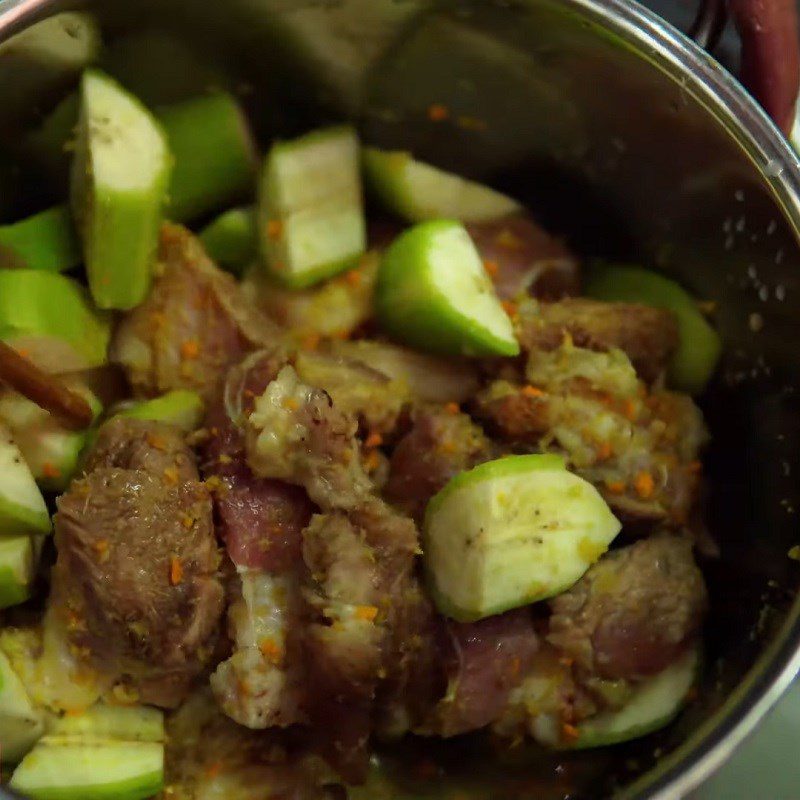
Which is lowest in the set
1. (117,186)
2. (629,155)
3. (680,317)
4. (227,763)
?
(227,763)

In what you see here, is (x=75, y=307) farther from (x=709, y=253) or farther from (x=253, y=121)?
(x=709, y=253)

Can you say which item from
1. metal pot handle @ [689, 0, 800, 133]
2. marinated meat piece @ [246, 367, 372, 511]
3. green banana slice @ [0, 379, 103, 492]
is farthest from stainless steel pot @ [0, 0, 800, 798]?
marinated meat piece @ [246, 367, 372, 511]

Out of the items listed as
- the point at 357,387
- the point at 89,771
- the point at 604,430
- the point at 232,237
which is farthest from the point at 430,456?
the point at 89,771

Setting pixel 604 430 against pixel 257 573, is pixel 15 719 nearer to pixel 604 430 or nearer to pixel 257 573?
pixel 257 573

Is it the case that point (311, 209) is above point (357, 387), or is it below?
above

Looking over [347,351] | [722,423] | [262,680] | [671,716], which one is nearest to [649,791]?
[671,716]

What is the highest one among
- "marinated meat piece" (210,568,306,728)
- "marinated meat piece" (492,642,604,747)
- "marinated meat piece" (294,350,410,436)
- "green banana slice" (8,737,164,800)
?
"marinated meat piece" (294,350,410,436)

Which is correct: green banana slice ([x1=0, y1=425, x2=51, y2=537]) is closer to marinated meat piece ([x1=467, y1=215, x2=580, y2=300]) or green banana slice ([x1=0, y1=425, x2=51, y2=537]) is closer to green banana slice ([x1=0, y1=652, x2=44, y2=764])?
green banana slice ([x1=0, y1=652, x2=44, y2=764])
